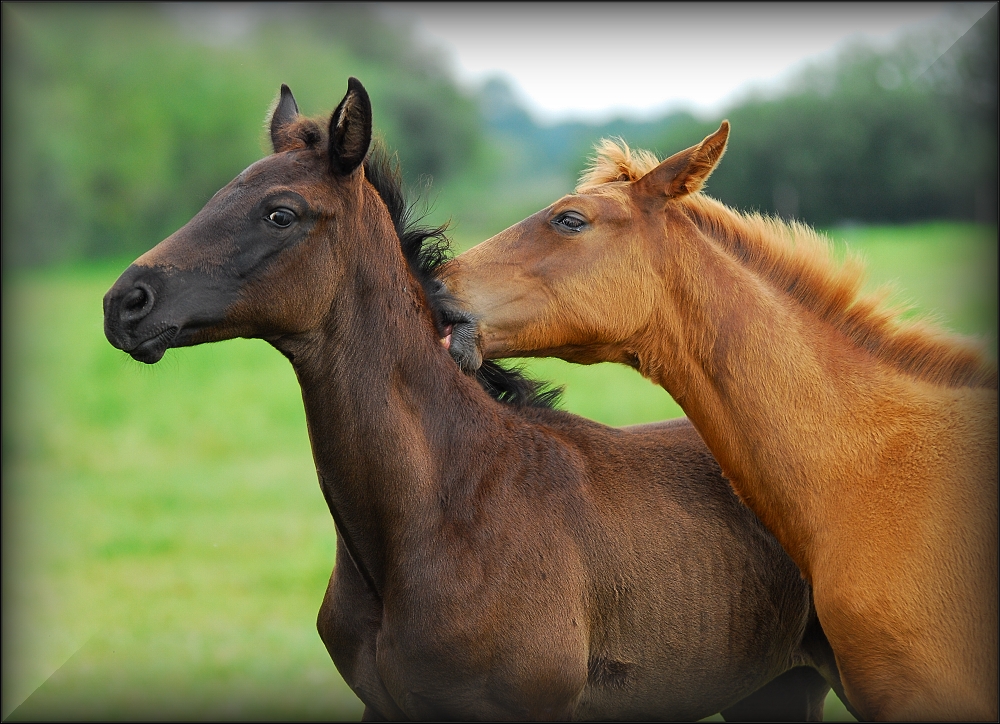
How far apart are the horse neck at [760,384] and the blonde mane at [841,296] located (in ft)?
0.42

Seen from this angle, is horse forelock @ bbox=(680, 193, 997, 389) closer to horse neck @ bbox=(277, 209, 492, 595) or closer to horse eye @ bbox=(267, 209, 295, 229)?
horse neck @ bbox=(277, 209, 492, 595)

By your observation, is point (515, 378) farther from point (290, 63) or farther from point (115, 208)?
point (115, 208)

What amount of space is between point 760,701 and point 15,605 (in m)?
4.33

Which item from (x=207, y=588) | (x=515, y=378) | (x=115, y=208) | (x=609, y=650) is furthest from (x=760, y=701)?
(x=115, y=208)

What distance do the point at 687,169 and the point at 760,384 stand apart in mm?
997

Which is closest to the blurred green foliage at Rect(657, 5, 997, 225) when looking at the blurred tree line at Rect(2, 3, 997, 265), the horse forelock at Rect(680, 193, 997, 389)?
the blurred tree line at Rect(2, 3, 997, 265)

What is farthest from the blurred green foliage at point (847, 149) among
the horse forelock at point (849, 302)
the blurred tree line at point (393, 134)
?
the horse forelock at point (849, 302)

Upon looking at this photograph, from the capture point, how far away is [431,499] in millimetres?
4043

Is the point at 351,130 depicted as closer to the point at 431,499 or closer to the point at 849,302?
the point at 431,499

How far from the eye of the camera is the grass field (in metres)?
6.40

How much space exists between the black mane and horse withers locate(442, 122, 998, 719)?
13 centimetres

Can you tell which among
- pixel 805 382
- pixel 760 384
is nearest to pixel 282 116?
pixel 760 384

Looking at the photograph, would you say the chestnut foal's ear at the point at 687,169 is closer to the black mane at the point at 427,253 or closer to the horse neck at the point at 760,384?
the horse neck at the point at 760,384

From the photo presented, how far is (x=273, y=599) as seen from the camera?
11852 mm
